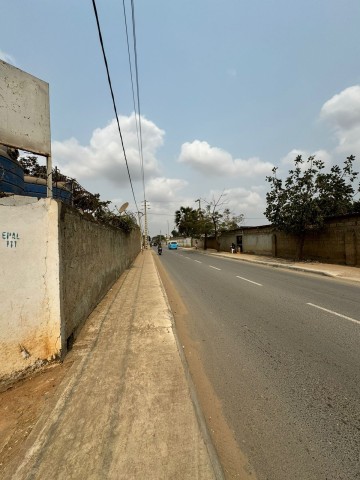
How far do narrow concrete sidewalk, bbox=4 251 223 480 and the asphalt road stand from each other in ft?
1.65

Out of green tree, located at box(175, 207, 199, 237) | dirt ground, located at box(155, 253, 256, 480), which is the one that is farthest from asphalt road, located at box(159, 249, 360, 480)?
green tree, located at box(175, 207, 199, 237)

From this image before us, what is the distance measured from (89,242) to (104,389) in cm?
355

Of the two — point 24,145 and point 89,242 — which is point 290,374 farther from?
point 24,145

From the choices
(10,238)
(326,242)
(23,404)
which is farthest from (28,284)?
(326,242)

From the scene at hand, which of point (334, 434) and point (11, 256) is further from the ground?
point (11, 256)

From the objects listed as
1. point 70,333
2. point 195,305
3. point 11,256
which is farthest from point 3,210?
point 195,305

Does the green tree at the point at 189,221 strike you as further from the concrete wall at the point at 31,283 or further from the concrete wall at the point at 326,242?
the concrete wall at the point at 31,283

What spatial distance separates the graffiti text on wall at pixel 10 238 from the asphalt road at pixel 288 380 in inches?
120

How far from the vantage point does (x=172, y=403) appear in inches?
113

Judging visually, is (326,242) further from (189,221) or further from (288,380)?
(189,221)

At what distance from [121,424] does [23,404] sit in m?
1.28

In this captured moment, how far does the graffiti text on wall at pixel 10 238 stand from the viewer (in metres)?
3.36

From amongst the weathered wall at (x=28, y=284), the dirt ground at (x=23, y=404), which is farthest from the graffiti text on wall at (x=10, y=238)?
the dirt ground at (x=23, y=404)

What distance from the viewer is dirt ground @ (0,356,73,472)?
2.42m
